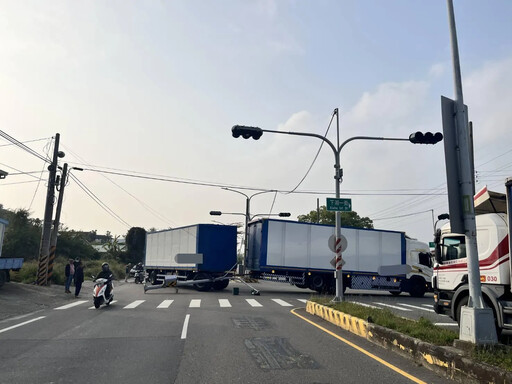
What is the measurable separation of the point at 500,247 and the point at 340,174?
7.25m

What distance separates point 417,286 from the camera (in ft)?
82.2

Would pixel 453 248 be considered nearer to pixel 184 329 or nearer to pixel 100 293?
pixel 184 329

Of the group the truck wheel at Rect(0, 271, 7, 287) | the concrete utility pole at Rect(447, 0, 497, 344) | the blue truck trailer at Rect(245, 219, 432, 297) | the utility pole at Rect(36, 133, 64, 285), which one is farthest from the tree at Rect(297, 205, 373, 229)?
the concrete utility pole at Rect(447, 0, 497, 344)

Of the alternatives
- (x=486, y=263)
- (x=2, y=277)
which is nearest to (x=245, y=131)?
(x=486, y=263)

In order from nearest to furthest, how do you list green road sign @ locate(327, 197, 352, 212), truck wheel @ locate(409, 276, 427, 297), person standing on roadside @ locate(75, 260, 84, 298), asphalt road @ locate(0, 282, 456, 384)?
asphalt road @ locate(0, 282, 456, 384) → green road sign @ locate(327, 197, 352, 212) → person standing on roadside @ locate(75, 260, 84, 298) → truck wheel @ locate(409, 276, 427, 297)

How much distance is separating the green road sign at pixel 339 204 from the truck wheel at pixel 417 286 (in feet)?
41.6

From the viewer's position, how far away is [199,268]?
79.4 feet

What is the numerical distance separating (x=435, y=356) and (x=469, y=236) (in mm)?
2039

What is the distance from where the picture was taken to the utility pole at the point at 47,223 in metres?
23.2

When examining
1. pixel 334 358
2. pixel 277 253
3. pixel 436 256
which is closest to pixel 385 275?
pixel 277 253

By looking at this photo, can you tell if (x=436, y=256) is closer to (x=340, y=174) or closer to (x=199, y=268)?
(x=340, y=174)

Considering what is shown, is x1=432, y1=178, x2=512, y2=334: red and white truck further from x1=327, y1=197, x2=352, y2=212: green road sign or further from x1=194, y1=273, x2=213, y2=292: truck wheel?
x1=194, y1=273, x2=213, y2=292: truck wheel

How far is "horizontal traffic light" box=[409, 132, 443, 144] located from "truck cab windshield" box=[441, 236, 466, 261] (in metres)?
4.26

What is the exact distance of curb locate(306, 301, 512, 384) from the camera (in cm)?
535
